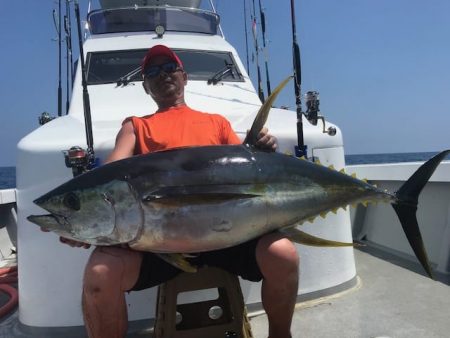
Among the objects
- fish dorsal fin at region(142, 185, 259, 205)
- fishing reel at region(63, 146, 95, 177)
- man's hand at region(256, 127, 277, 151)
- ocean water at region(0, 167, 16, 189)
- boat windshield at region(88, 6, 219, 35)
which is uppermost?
boat windshield at region(88, 6, 219, 35)

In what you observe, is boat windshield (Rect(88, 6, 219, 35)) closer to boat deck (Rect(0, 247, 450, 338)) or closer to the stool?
boat deck (Rect(0, 247, 450, 338))

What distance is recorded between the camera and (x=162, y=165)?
1.55m

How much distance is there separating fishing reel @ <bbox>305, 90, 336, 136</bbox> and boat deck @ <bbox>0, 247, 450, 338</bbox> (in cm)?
109

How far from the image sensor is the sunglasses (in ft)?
7.11

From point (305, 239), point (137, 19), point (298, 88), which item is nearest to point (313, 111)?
point (298, 88)

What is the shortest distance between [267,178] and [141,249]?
567mm

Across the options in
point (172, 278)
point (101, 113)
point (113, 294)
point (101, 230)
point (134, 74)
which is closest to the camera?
point (101, 230)

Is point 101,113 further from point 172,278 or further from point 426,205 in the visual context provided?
point 426,205

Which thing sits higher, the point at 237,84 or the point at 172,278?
the point at 237,84

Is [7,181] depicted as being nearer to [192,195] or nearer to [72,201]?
[72,201]

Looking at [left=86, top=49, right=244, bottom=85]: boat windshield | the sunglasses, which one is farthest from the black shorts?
[left=86, top=49, right=244, bottom=85]: boat windshield

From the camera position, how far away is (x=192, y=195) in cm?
148

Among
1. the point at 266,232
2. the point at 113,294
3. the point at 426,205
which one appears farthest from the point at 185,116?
the point at 426,205

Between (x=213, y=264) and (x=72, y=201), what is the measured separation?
70 cm
